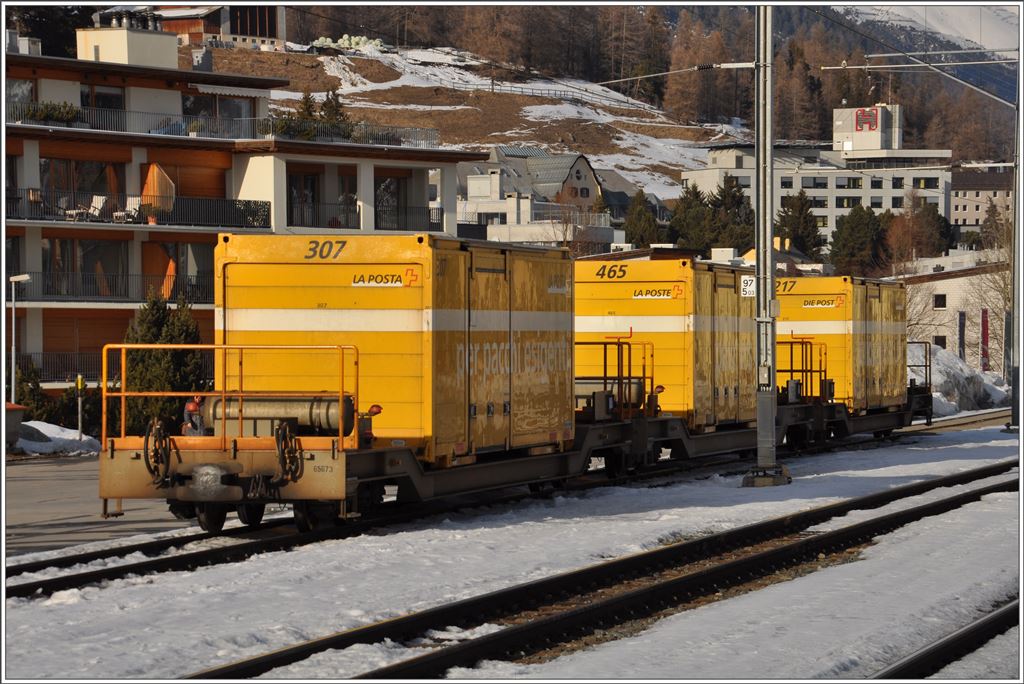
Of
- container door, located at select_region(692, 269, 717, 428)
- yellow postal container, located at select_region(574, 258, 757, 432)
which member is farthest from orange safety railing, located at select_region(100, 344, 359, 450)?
container door, located at select_region(692, 269, 717, 428)

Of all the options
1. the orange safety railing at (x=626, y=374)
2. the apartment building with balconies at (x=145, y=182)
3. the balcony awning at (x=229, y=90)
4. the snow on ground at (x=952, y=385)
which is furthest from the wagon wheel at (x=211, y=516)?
the balcony awning at (x=229, y=90)

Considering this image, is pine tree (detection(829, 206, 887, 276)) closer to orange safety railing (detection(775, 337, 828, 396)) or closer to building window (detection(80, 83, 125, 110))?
building window (detection(80, 83, 125, 110))

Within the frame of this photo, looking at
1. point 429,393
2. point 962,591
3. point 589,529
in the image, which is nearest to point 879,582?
point 962,591

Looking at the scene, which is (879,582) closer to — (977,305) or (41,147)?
(41,147)

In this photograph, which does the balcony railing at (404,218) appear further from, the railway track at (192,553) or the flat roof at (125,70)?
the railway track at (192,553)

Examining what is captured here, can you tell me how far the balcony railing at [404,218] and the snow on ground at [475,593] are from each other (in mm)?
41648

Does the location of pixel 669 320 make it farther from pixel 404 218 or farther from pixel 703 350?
pixel 404 218

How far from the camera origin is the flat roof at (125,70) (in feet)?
178

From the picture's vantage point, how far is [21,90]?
178ft

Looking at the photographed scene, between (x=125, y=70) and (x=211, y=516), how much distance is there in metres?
43.3

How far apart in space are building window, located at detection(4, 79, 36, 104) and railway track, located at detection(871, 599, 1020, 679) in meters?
47.6

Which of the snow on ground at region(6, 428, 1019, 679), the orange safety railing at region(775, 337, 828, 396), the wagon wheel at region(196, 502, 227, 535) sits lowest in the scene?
the snow on ground at region(6, 428, 1019, 679)

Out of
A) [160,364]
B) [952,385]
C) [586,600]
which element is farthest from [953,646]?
[952,385]

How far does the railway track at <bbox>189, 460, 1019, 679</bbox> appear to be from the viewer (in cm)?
1039
